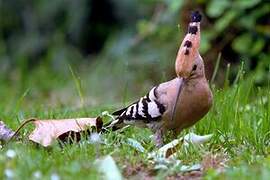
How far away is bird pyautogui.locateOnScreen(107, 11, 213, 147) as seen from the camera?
4238 millimetres

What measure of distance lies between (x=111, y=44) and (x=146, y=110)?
214 inches

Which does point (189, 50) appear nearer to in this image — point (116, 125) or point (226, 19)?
point (116, 125)

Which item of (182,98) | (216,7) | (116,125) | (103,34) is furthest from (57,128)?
(103,34)

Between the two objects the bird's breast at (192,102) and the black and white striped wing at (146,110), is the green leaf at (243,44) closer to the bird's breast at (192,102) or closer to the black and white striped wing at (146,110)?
the black and white striped wing at (146,110)

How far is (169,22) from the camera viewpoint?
897cm

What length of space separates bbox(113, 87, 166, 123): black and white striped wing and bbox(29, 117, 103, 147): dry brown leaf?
208 millimetres

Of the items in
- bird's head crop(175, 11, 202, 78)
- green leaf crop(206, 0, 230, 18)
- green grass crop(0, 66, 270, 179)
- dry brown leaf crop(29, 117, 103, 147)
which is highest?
green leaf crop(206, 0, 230, 18)

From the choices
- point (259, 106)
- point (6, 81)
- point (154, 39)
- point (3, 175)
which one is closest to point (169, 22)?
point (154, 39)

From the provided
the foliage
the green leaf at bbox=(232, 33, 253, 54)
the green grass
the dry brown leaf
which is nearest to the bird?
the green grass

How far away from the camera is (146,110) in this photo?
446cm

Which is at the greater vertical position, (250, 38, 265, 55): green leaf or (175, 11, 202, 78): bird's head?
(175, 11, 202, 78): bird's head

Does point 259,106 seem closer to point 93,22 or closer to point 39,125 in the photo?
point 39,125

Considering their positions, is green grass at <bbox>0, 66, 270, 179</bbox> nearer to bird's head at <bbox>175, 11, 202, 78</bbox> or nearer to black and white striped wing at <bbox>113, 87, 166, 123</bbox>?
black and white striped wing at <bbox>113, 87, 166, 123</bbox>

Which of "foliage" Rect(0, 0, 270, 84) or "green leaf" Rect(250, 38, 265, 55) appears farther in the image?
"foliage" Rect(0, 0, 270, 84)
